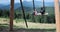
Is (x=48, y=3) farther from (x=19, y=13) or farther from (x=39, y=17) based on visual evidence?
(x=19, y=13)

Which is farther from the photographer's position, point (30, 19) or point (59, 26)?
point (30, 19)

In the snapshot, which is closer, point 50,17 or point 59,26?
point 59,26

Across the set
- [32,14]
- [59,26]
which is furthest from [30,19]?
[59,26]

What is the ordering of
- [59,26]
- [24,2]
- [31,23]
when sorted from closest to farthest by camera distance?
1. [59,26]
2. [31,23]
3. [24,2]

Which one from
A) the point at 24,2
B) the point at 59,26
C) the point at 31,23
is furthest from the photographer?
the point at 24,2

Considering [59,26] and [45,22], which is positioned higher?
[59,26]

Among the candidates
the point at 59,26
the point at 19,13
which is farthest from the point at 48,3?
the point at 59,26

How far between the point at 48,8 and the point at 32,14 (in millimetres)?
559

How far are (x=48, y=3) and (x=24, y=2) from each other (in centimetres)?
84

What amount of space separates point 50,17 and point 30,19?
660mm

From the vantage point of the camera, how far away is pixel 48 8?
565 centimetres

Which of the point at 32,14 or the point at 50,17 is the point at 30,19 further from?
the point at 50,17

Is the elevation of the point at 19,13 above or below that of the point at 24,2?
below

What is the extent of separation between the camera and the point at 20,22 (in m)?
5.71
